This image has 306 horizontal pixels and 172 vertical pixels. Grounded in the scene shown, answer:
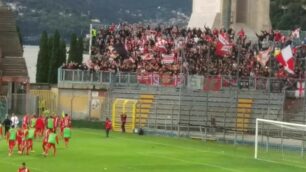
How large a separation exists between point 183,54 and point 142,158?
23.2 m

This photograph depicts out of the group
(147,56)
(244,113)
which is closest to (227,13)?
(147,56)

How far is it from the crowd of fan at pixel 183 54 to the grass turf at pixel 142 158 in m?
12.4

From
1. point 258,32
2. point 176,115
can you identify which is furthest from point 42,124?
point 258,32

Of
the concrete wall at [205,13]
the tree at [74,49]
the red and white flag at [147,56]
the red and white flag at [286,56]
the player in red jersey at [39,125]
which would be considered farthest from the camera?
the tree at [74,49]

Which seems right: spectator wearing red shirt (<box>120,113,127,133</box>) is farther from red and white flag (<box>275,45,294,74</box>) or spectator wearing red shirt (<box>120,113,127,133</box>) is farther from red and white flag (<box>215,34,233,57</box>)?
red and white flag (<box>275,45,294,74</box>)

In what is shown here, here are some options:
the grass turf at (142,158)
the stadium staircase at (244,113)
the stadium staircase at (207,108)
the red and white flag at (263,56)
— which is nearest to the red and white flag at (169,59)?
the stadium staircase at (207,108)

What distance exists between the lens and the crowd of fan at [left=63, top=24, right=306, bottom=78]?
64875 millimetres

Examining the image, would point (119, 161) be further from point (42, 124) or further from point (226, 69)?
point (226, 69)

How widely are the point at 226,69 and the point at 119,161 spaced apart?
26.5 meters

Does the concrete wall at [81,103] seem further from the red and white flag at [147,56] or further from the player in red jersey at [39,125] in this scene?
the player in red jersey at [39,125]

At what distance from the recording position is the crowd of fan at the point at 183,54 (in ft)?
213

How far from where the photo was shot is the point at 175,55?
6738 cm

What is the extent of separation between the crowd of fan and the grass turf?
40.8ft

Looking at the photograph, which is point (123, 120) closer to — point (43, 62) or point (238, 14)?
point (238, 14)
